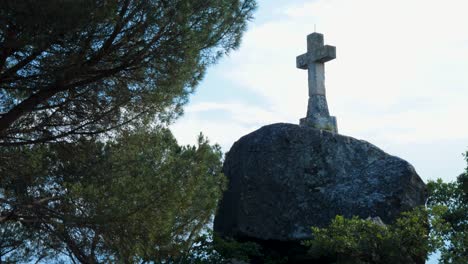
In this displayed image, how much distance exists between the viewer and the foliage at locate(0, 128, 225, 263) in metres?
7.82

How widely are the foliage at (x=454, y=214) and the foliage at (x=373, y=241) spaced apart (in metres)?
0.62

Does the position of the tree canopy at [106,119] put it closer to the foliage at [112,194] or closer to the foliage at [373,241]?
the foliage at [112,194]

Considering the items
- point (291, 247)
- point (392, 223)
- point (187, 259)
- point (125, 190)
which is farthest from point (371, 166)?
point (125, 190)

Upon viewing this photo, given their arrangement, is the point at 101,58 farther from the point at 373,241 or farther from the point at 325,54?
the point at 325,54

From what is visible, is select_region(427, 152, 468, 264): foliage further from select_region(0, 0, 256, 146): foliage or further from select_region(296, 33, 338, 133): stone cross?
select_region(0, 0, 256, 146): foliage

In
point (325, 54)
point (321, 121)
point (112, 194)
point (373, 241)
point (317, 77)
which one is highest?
point (325, 54)

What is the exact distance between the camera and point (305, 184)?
31.8ft

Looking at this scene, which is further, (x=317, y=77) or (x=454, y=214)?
(x=317, y=77)

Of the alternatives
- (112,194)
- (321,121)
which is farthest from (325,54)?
(112,194)

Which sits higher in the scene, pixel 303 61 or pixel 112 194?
pixel 303 61

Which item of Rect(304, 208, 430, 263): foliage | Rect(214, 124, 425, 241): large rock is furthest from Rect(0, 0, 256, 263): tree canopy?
Rect(304, 208, 430, 263): foliage

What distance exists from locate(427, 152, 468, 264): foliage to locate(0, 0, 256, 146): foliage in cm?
412

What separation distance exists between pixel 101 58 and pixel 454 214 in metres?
6.25

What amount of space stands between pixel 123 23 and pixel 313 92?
625 cm
